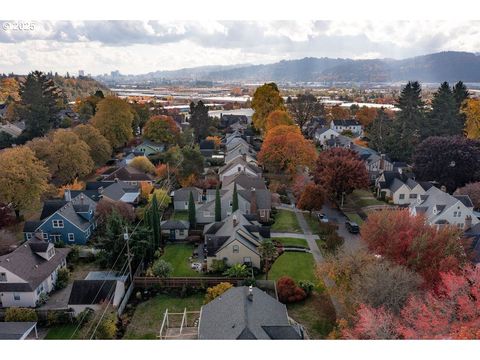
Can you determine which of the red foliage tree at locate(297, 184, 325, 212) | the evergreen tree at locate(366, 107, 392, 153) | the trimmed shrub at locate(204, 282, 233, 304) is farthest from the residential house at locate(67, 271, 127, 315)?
the evergreen tree at locate(366, 107, 392, 153)

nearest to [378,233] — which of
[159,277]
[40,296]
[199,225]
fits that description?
[159,277]

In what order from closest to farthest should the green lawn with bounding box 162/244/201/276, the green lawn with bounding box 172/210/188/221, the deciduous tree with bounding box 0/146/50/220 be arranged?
the green lawn with bounding box 162/244/201/276 < the deciduous tree with bounding box 0/146/50/220 < the green lawn with bounding box 172/210/188/221

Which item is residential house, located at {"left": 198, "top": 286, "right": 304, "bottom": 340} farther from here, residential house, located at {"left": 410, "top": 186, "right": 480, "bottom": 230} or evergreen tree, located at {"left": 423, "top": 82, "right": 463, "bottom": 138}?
evergreen tree, located at {"left": 423, "top": 82, "right": 463, "bottom": 138}

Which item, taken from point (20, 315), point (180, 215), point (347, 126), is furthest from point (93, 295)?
point (347, 126)

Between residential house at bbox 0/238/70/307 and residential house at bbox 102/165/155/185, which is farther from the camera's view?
residential house at bbox 102/165/155/185

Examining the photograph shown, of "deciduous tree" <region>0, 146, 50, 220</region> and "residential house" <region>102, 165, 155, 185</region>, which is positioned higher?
"deciduous tree" <region>0, 146, 50, 220</region>
